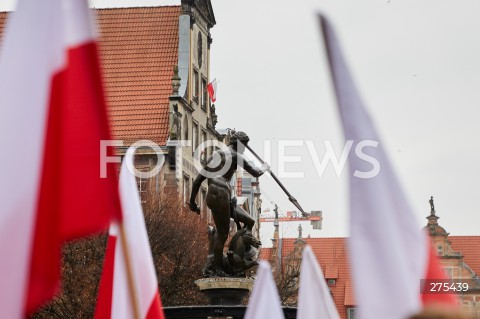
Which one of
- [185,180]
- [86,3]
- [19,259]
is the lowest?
[19,259]

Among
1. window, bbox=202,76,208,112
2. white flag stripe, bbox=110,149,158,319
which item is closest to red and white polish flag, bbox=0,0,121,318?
white flag stripe, bbox=110,149,158,319

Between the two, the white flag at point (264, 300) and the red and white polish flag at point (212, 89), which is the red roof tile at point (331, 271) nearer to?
the red and white polish flag at point (212, 89)

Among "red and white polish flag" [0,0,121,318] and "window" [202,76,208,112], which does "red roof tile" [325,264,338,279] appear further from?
"red and white polish flag" [0,0,121,318]

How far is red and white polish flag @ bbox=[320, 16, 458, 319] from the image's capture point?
5684mm

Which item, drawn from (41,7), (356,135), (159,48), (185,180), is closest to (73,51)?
(41,7)

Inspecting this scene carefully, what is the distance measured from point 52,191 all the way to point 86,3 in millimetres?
778

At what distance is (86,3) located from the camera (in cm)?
575

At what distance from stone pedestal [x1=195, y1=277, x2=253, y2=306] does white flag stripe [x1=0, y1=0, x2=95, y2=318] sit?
39.5 feet

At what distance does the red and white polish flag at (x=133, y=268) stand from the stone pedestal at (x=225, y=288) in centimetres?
881

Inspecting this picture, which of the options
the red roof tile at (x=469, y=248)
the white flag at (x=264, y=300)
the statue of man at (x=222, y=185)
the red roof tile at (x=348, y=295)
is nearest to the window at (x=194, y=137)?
the red roof tile at (x=348, y=295)

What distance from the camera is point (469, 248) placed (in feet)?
301

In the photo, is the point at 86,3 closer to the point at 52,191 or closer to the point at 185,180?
the point at 52,191

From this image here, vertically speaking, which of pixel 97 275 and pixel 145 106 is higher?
pixel 145 106

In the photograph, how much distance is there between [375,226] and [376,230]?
0.06ft
